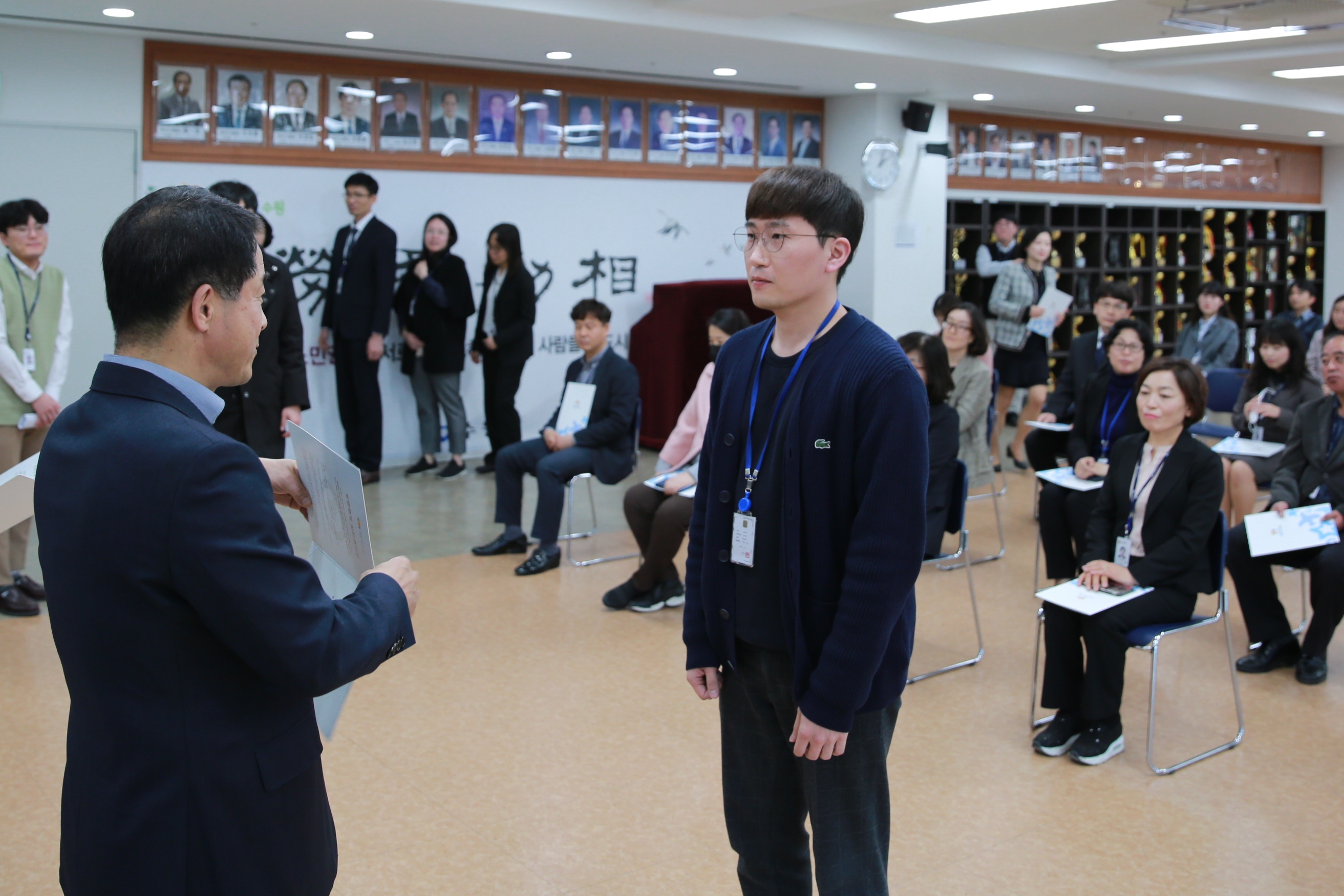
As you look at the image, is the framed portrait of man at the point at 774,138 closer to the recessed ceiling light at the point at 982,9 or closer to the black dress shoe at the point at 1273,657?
the recessed ceiling light at the point at 982,9

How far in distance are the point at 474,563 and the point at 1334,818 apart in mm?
3799

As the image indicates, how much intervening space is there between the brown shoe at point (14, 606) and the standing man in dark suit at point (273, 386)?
1048 mm

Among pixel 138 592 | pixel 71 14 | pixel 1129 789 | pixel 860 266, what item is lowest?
pixel 1129 789

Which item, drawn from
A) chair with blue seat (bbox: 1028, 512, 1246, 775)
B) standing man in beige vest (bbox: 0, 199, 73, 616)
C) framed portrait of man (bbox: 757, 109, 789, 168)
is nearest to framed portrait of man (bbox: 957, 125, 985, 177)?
framed portrait of man (bbox: 757, 109, 789, 168)

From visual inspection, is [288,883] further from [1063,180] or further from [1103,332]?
[1063,180]

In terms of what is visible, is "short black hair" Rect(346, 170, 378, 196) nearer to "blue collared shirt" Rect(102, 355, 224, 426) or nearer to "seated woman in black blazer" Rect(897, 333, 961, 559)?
"seated woman in black blazer" Rect(897, 333, 961, 559)

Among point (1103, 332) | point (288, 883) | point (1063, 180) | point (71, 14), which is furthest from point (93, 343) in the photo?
point (1063, 180)

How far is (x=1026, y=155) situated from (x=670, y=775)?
9.40 meters

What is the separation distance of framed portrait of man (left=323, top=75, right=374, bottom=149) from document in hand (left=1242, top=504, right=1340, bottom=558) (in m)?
5.97

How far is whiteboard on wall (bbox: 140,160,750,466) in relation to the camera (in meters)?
7.54

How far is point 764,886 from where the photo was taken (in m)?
2.02

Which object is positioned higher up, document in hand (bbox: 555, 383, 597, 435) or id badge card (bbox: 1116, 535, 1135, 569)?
document in hand (bbox: 555, 383, 597, 435)

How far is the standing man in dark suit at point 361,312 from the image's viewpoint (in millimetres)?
7312

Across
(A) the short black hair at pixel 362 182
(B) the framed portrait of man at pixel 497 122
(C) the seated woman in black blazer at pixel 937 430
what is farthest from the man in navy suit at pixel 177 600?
(B) the framed portrait of man at pixel 497 122
